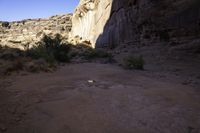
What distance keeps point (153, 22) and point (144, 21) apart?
3.33ft

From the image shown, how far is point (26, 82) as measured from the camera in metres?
7.17

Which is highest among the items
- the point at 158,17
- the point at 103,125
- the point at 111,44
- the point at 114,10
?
the point at 114,10

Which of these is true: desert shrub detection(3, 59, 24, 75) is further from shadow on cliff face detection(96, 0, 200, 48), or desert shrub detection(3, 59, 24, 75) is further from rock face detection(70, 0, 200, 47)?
rock face detection(70, 0, 200, 47)

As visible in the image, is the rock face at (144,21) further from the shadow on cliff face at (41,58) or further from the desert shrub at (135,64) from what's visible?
the desert shrub at (135,64)

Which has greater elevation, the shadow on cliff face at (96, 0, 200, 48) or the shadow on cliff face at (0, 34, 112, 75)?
the shadow on cliff face at (96, 0, 200, 48)

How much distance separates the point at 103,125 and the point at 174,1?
13.4 metres

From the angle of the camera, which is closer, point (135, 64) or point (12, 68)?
point (12, 68)

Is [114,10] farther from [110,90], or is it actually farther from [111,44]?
[110,90]

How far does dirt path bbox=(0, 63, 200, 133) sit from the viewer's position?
370 cm

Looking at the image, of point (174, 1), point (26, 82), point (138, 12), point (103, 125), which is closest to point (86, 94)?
point (103, 125)

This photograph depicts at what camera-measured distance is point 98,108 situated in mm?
4578

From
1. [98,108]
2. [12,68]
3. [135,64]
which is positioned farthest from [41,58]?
[98,108]

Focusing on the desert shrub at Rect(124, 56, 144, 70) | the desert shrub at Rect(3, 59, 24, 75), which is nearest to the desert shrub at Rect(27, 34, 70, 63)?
the desert shrub at Rect(3, 59, 24, 75)

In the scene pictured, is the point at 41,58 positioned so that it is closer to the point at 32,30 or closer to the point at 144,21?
the point at 144,21
